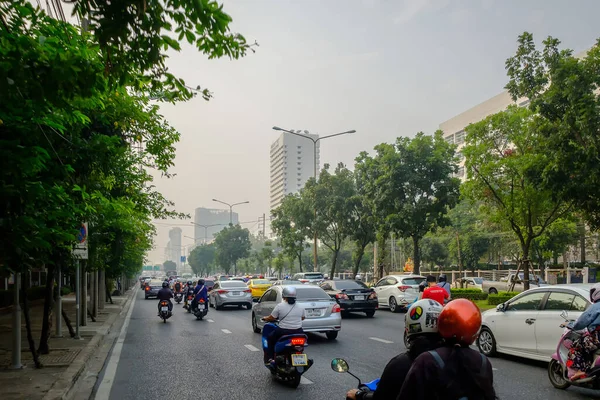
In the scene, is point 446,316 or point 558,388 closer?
point 446,316

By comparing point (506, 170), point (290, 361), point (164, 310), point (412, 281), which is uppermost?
point (506, 170)

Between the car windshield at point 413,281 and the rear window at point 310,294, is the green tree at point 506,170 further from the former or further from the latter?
the rear window at point 310,294

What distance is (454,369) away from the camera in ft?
9.98

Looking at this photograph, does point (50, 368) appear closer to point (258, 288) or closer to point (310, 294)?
point (310, 294)

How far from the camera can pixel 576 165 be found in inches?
663

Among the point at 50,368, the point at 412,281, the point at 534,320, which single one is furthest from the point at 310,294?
the point at 412,281

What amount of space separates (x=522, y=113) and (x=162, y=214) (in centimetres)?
1499

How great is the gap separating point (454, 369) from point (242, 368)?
817 cm

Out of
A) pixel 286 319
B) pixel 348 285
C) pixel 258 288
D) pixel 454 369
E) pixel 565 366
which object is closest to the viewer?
pixel 454 369

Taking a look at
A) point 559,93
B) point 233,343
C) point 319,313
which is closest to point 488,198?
point 559,93

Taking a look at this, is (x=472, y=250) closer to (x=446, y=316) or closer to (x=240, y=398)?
(x=240, y=398)

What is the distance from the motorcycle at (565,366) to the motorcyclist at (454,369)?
18.5ft

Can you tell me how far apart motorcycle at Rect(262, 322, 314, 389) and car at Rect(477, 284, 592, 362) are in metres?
4.27

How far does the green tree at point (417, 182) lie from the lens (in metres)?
30.4
